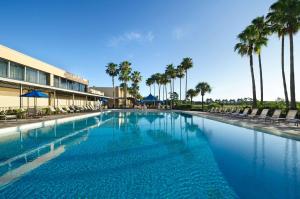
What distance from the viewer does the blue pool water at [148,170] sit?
4.64 meters

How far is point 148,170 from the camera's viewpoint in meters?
6.10

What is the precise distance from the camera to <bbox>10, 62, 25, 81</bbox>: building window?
21328 mm

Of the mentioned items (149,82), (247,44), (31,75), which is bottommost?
(31,75)

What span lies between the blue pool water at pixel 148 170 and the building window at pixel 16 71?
567 inches

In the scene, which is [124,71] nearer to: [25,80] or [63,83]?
[63,83]

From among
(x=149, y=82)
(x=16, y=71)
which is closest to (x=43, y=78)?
(x=16, y=71)

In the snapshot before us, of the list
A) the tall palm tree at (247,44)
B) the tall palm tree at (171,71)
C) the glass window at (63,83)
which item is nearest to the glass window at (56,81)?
the glass window at (63,83)

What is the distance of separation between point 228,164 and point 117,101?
175 ft

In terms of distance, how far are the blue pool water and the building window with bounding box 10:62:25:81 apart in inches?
567

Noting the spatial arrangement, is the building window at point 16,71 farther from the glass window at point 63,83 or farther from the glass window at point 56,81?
the glass window at point 63,83

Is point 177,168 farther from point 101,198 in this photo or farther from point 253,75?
point 253,75

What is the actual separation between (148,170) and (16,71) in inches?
843

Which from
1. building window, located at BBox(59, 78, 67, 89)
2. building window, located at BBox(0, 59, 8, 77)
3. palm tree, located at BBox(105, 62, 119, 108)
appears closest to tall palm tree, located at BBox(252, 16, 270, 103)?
building window, located at BBox(0, 59, 8, 77)

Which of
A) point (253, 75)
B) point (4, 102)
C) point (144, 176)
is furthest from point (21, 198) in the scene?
point (253, 75)
